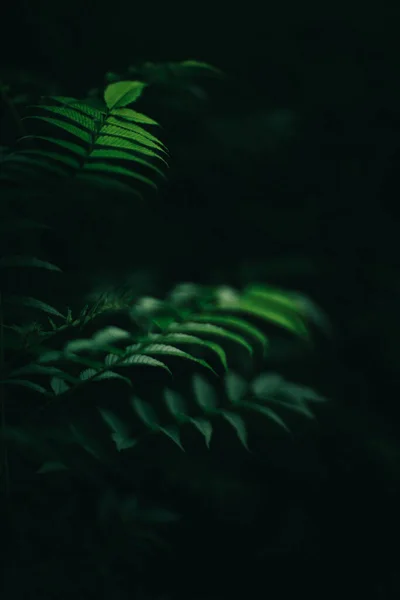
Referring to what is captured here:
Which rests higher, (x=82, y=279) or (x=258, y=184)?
(x=258, y=184)

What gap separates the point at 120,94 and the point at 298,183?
6.15 ft

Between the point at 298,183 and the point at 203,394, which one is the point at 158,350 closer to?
the point at 203,394

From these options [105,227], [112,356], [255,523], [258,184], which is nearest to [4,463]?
[112,356]

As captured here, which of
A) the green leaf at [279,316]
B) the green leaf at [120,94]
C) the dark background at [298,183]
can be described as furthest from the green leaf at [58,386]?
the dark background at [298,183]

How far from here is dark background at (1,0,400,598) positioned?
1701mm

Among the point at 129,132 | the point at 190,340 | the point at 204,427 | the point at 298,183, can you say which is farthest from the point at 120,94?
the point at 298,183

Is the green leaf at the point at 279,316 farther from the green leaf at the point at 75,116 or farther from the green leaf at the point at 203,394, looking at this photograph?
the green leaf at the point at 75,116

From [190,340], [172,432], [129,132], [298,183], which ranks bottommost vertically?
[172,432]

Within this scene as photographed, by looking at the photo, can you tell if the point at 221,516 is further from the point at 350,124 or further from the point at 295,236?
the point at 350,124

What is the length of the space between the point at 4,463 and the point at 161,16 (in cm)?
187

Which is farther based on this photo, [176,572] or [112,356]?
[176,572]

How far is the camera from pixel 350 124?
104 inches

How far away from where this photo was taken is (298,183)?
97.2 inches

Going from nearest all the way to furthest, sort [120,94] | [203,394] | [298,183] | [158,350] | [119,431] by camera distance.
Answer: [120,94]
[158,350]
[119,431]
[203,394]
[298,183]
